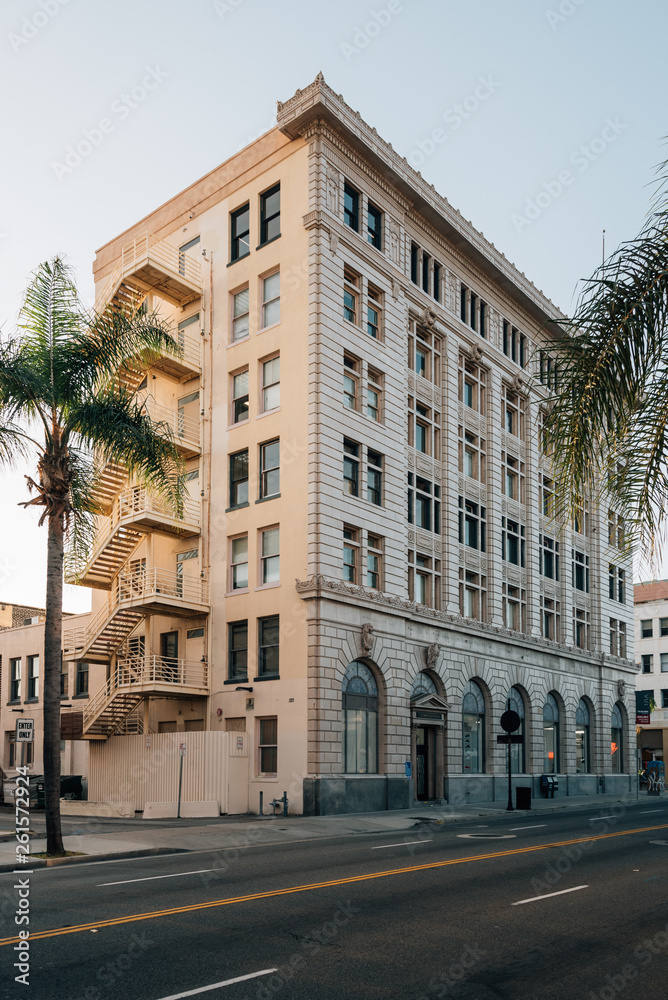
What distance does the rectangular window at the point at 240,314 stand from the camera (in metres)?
38.4

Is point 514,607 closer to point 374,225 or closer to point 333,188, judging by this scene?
point 374,225

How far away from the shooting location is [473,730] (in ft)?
141

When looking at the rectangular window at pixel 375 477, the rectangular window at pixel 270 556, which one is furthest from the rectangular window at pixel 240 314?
the rectangular window at pixel 270 556

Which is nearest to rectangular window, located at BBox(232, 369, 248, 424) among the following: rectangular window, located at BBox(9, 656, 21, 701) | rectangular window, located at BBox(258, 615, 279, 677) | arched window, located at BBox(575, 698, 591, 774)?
rectangular window, located at BBox(258, 615, 279, 677)

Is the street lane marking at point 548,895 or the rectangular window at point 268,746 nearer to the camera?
the street lane marking at point 548,895

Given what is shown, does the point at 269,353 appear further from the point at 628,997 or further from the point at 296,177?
the point at 628,997

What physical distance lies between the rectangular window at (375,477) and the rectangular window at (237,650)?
683 centimetres

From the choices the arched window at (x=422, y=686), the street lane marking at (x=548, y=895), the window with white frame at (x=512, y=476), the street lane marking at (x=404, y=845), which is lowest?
the street lane marking at (x=404, y=845)

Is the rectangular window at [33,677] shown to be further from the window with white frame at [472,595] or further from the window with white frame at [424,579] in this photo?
the window with white frame at [472,595]

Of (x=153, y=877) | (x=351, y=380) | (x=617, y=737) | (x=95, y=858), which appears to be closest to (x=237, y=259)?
(x=351, y=380)

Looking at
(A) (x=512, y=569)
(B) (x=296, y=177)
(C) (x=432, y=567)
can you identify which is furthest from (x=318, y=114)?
(A) (x=512, y=569)

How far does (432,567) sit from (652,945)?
30689 mm

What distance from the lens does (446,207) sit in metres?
42.9

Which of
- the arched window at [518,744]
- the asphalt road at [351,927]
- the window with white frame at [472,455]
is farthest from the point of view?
the arched window at [518,744]
